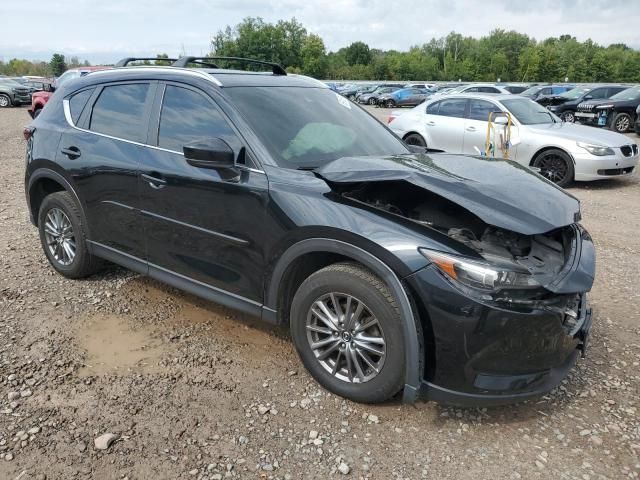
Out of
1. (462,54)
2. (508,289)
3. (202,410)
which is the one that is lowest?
(202,410)

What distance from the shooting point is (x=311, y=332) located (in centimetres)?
302

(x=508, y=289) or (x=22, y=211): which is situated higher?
(x=508, y=289)

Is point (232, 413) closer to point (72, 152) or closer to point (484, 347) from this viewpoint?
point (484, 347)

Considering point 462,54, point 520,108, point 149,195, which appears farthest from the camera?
point 462,54

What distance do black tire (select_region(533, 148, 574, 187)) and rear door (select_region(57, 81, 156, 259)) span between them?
7.31 meters

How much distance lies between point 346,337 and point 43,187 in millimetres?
3350

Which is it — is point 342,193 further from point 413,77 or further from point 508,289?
point 413,77

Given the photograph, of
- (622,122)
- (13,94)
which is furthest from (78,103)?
(13,94)

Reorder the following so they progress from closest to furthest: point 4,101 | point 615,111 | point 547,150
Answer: point 547,150, point 615,111, point 4,101

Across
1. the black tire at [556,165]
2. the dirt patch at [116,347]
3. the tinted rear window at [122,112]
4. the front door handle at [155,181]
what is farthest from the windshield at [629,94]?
the dirt patch at [116,347]

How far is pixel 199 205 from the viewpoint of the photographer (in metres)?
3.32

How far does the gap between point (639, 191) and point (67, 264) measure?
349 inches

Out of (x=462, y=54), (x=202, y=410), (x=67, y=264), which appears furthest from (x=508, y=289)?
(x=462, y=54)

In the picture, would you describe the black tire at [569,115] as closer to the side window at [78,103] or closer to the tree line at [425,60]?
the side window at [78,103]
